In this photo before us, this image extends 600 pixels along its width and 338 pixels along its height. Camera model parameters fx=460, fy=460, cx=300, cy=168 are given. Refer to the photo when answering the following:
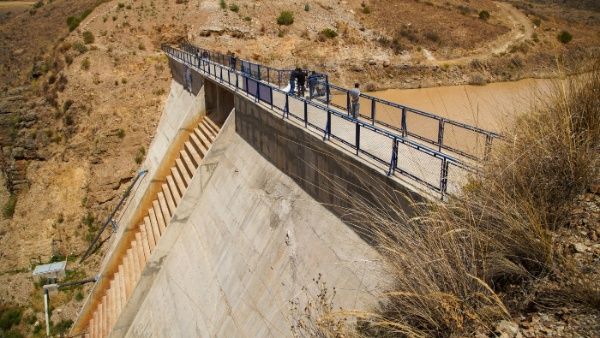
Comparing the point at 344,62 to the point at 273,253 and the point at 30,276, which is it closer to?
the point at 30,276

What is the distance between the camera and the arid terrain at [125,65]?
78.8 ft

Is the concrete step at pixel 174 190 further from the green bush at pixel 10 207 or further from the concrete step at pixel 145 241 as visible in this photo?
the green bush at pixel 10 207

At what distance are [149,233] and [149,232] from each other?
7cm

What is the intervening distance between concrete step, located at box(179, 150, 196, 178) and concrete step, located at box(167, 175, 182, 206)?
82 cm

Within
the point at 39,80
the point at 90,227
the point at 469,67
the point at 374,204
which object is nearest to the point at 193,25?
the point at 39,80

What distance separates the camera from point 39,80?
106 ft

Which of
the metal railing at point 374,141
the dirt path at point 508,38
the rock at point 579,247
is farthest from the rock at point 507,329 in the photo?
the dirt path at point 508,38

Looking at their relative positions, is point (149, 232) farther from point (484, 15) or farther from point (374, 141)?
point (484, 15)

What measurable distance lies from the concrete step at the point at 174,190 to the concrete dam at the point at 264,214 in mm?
89

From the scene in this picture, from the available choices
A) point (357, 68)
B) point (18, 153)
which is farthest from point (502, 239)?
point (357, 68)

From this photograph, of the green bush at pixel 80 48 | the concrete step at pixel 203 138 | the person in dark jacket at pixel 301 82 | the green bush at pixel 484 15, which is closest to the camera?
the person in dark jacket at pixel 301 82

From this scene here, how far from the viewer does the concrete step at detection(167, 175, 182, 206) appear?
17381 mm

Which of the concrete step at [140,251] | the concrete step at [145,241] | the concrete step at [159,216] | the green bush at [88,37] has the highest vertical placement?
the green bush at [88,37]

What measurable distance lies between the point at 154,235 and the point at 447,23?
38449 mm
